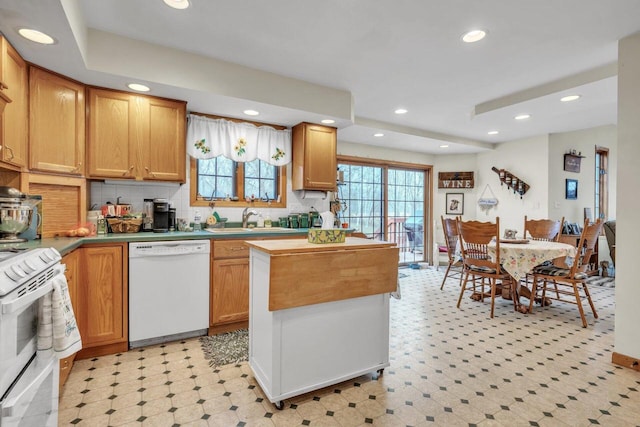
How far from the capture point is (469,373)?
2.23 meters

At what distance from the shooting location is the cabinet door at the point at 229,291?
287 cm

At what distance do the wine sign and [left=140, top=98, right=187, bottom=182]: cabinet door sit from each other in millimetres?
4938

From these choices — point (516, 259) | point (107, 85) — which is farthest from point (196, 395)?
point (516, 259)

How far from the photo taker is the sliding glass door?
18.2ft

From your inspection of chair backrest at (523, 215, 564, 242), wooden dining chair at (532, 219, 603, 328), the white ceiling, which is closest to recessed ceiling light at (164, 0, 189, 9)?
the white ceiling

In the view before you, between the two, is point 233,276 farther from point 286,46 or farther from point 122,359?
point 286,46

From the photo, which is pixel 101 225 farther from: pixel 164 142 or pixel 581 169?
pixel 581 169

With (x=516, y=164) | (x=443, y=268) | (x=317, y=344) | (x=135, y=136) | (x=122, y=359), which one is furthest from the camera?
(x=443, y=268)

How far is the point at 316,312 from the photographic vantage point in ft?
6.08

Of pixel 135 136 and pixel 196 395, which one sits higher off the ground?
pixel 135 136

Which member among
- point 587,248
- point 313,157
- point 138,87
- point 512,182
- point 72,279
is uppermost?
point 138,87

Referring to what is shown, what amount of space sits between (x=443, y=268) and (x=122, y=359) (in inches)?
210

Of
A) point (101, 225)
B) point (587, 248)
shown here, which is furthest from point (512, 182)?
point (101, 225)

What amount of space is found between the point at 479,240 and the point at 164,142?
3.35 m
